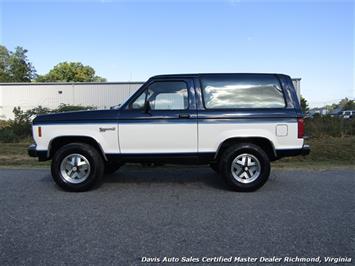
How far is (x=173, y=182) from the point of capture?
22.7 ft

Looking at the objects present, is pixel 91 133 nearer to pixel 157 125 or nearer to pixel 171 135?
pixel 157 125

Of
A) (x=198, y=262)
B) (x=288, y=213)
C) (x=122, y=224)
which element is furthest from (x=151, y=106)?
(x=198, y=262)

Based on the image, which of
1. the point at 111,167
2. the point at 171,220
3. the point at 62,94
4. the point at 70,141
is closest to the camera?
the point at 171,220

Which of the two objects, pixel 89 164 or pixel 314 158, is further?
pixel 314 158

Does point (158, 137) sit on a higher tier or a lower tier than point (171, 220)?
higher

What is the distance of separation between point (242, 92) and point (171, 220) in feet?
9.15

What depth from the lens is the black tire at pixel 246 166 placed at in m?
6.02

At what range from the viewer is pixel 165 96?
20.5 ft

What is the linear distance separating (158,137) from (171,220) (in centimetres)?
186

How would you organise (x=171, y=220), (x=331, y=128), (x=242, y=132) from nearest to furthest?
(x=171, y=220), (x=242, y=132), (x=331, y=128)

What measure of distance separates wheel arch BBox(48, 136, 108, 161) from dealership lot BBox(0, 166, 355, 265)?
2.33ft

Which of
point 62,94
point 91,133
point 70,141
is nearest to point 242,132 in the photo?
point 91,133

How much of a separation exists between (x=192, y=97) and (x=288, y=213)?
2.54 metres

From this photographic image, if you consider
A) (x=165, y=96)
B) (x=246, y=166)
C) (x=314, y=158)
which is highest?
(x=165, y=96)
